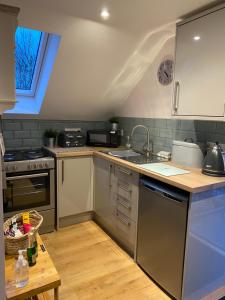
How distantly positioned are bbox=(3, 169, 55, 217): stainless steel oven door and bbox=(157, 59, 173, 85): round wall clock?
62.3 inches

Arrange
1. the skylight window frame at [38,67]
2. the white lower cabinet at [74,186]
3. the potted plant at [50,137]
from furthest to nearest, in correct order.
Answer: the potted plant at [50,137], the white lower cabinet at [74,186], the skylight window frame at [38,67]

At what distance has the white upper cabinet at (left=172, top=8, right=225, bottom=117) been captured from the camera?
63.3 inches

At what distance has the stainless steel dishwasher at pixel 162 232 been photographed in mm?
1558

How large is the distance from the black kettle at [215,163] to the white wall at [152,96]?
84 cm

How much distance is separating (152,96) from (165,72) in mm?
316

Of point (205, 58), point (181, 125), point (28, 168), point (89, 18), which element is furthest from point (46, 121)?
point (205, 58)

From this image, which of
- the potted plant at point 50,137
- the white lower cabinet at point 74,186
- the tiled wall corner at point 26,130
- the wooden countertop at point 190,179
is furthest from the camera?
the potted plant at point 50,137

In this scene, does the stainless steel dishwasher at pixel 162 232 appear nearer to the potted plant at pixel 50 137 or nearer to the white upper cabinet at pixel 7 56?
the white upper cabinet at pixel 7 56

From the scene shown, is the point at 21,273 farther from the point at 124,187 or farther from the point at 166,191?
the point at 124,187

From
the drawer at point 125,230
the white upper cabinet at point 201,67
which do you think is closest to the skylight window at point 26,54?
the white upper cabinet at point 201,67

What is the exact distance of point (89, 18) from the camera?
6.13 ft

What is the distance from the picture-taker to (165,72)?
2.44 metres

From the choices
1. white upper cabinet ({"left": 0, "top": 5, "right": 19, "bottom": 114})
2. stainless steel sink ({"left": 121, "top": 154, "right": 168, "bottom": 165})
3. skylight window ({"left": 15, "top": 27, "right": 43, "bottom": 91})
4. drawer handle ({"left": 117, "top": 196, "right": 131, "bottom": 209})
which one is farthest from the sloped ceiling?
drawer handle ({"left": 117, "top": 196, "right": 131, "bottom": 209})

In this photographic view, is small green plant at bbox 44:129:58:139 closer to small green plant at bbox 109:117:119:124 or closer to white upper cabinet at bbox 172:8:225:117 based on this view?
small green plant at bbox 109:117:119:124
